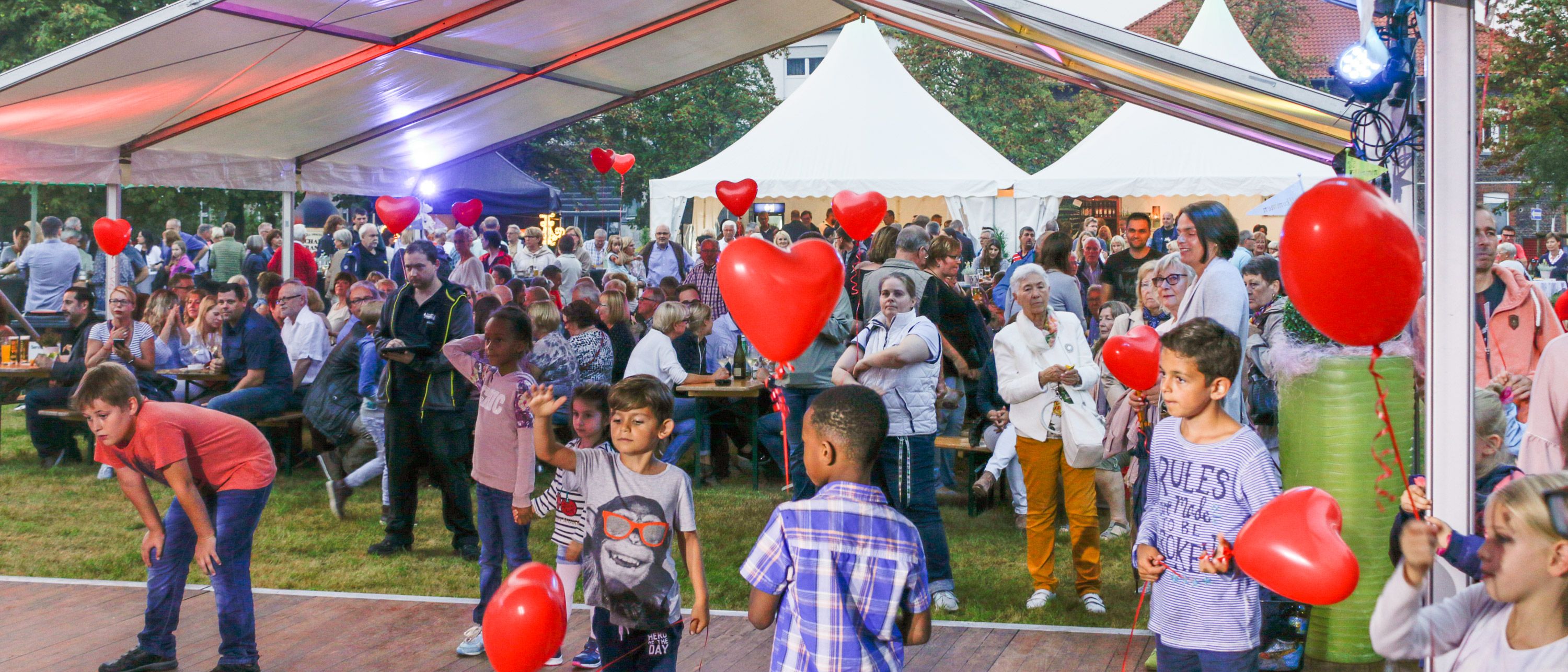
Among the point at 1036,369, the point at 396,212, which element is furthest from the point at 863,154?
the point at 1036,369

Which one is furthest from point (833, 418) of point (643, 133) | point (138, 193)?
point (643, 133)

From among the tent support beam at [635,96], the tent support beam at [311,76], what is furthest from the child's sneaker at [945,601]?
the tent support beam at [635,96]

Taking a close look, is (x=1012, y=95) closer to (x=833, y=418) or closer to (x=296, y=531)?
(x=296, y=531)

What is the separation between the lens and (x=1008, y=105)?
3434 cm

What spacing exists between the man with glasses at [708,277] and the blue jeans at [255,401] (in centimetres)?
→ 372

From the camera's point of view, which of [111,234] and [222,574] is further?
[111,234]

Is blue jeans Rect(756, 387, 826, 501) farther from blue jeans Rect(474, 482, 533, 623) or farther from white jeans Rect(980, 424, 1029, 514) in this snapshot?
white jeans Rect(980, 424, 1029, 514)

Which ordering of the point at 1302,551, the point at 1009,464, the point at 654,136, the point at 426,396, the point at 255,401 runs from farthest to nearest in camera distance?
the point at 654,136 → the point at 255,401 → the point at 1009,464 → the point at 426,396 → the point at 1302,551

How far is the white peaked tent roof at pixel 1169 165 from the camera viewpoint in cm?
1584

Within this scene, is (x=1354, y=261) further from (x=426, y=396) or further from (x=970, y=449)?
(x=970, y=449)

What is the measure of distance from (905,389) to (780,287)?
6.37ft

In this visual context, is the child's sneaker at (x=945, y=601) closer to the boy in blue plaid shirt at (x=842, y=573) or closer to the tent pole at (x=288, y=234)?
the boy in blue plaid shirt at (x=842, y=573)

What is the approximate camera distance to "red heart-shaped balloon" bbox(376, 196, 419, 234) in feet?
39.5

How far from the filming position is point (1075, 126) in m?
34.8
